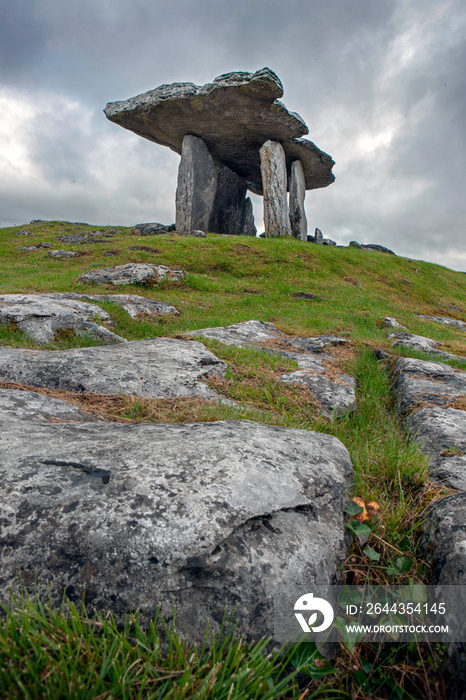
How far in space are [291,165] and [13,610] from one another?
2573 cm

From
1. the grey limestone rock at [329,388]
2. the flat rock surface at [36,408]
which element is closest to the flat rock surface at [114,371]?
the flat rock surface at [36,408]

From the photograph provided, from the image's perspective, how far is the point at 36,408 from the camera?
2.78m

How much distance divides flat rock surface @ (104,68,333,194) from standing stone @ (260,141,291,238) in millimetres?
914

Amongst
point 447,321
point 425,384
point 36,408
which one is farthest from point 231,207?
point 36,408

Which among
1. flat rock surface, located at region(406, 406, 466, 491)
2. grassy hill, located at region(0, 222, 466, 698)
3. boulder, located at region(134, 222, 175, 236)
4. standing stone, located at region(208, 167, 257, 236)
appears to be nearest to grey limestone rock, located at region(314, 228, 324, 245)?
standing stone, located at region(208, 167, 257, 236)

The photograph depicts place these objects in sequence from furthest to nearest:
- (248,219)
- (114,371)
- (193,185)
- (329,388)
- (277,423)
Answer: (248,219)
(193,185)
(329,388)
(114,371)
(277,423)

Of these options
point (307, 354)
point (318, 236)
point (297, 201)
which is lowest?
point (307, 354)

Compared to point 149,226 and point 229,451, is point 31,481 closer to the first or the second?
point 229,451

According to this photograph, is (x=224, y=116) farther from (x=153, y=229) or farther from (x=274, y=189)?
(x=153, y=229)

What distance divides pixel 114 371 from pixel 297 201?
22037mm

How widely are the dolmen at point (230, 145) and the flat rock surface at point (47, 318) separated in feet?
50.2

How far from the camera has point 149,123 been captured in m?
20.3

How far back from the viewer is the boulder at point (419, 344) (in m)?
7.43

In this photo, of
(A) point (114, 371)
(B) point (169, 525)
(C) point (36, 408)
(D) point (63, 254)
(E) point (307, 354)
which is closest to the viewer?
(B) point (169, 525)
